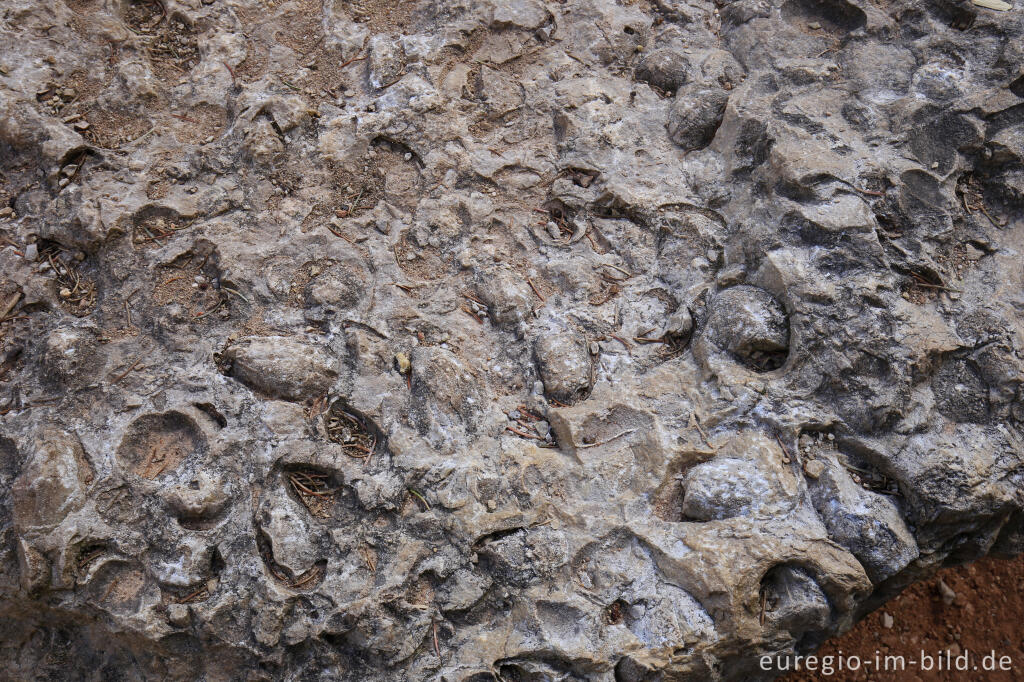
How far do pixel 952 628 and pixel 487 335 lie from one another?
2853 mm

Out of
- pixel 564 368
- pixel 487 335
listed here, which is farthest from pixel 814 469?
pixel 487 335

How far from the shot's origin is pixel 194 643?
96.4 inches

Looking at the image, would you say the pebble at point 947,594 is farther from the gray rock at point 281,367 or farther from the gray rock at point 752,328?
the gray rock at point 281,367

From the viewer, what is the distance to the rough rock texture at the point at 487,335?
246cm

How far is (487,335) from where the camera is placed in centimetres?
293

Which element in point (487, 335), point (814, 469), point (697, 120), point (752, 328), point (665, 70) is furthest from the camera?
point (665, 70)

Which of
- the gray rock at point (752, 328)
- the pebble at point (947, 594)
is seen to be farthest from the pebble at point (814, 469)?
the pebble at point (947, 594)

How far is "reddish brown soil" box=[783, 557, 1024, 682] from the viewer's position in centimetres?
364

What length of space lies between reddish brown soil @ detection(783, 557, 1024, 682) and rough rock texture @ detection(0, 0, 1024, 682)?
104 cm

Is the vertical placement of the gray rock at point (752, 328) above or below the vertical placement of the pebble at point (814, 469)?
above

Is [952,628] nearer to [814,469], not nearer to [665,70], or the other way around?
[814,469]

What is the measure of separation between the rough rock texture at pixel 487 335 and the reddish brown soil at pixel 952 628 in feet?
3.40

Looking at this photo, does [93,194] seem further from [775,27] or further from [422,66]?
[775,27]

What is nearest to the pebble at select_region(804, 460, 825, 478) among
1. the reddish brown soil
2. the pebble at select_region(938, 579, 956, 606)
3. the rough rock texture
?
the rough rock texture
